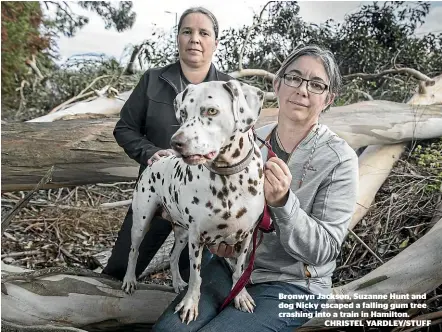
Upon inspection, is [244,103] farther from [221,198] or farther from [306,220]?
[306,220]

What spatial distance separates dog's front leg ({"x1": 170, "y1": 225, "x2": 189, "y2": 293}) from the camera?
133cm

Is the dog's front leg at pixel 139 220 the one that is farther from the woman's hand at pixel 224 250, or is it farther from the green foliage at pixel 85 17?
the green foliage at pixel 85 17

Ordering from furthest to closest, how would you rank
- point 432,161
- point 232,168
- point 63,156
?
point 63,156, point 432,161, point 232,168

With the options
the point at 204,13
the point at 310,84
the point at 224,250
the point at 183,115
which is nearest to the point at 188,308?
the point at 224,250

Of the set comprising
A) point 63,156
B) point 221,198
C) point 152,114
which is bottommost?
point 63,156

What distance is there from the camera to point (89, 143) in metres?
1.75

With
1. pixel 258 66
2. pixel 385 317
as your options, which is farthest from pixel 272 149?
pixel 385 317

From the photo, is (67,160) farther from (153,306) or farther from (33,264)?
(153,306)

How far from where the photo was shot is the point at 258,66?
1565mm

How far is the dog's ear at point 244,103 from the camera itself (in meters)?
0.96

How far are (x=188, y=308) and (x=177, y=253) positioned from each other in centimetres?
25

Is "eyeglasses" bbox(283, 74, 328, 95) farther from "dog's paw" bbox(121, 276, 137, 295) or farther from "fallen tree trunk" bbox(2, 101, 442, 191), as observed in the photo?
"dog's paw" bbox(121, 276, 137, 295)

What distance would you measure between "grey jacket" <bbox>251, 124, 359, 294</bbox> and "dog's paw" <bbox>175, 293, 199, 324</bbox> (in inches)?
6.7

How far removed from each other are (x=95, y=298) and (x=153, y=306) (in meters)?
0.18
